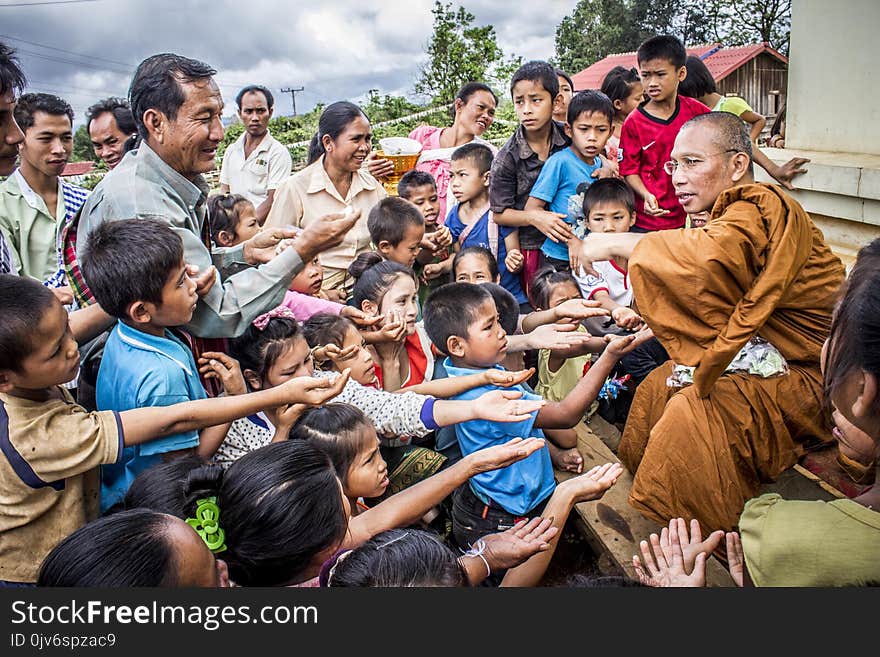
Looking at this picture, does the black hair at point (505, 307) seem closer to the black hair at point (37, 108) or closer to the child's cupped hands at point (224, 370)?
the child's cupped hands at point (224, 370)

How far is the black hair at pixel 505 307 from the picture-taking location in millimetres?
3551

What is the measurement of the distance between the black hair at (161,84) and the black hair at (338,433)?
1.20 metres

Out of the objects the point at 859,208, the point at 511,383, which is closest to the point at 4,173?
the point at 511,383

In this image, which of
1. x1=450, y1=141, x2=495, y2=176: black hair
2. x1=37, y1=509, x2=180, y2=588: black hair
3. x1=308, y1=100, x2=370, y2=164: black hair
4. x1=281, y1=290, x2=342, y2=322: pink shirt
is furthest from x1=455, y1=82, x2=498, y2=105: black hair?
x1=37, y1=509, x2=180, y2=588: black hair

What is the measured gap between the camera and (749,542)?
1715 mm

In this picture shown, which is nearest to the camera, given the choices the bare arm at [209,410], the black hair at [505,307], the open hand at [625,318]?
the bare arm at [209,410]

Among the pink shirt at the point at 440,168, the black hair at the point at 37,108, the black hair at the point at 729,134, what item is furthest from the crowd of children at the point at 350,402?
the black hair at the point at 37,108

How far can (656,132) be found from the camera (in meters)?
4.51

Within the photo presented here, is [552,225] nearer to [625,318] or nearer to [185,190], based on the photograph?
[625,318]

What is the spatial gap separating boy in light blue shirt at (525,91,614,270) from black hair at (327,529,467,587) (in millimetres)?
2984

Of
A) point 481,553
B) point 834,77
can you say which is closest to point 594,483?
point 481,553

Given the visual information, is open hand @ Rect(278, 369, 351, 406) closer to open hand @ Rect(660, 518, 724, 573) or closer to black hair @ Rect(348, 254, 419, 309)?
open hand @ Rect(660, 518, 724, 573)

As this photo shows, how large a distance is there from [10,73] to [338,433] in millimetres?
1789

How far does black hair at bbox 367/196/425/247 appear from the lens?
4039mm
